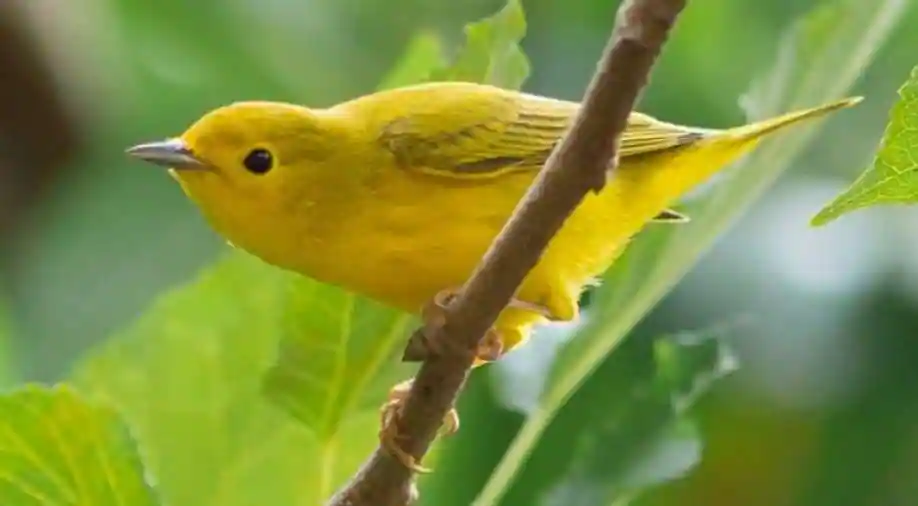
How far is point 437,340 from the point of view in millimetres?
535

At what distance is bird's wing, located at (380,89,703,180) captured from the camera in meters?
0.76

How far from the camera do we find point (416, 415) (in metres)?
0.57

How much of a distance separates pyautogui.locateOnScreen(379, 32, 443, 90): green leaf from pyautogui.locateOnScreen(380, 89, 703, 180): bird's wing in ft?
0.30

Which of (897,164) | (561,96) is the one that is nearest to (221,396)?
(897,164)

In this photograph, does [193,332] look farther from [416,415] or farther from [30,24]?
[30,24]

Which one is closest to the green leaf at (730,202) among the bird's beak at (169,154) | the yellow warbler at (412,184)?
A: the yellow warbler at (412,184)

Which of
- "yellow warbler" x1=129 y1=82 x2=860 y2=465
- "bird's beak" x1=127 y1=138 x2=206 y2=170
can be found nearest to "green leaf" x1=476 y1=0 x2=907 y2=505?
"yellow warbler" x1=129 y1=82 x2=860 y2=465

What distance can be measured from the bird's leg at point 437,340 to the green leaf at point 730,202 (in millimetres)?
56

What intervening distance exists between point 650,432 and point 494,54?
0.84 ft

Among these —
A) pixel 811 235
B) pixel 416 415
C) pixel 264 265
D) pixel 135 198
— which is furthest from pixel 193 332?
pixel 135 198

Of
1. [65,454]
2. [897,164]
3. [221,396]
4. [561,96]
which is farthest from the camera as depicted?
[561,96]

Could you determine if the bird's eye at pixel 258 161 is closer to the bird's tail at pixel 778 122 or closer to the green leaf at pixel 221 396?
the green leaf at pixel 221 396

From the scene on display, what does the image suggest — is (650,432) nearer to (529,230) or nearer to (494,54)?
(494,54)

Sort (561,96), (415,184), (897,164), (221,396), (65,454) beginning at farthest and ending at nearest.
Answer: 1. (561,96)
2. (221,396)
3. (415,184)
4. (65,454)
5. (897,164)
